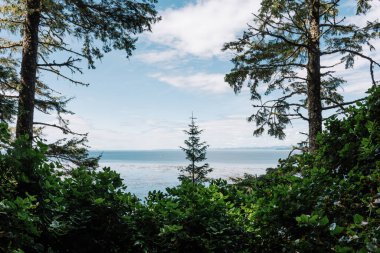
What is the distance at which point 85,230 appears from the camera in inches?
152

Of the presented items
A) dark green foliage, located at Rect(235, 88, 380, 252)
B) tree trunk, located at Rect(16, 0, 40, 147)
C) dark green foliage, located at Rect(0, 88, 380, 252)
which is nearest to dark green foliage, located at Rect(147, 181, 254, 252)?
dark green foliage, located at Rect(0, 88, 380, 252)

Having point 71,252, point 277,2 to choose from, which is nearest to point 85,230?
point 71,252

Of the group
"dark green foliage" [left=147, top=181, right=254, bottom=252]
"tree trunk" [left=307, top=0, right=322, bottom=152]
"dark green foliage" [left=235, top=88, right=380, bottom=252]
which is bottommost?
"dark green foliage" [left=147, top=181, right=254, bottom=252]

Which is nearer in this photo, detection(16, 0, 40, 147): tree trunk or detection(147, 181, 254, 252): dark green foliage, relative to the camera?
detection(147, 181, 254, 252): dark green foliage

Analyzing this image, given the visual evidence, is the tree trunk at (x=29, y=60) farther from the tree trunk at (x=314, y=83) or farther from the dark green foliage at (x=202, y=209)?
the tree trunk at (x=314, y=83)

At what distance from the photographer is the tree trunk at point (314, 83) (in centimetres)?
1011

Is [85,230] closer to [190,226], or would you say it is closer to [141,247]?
[141,247]

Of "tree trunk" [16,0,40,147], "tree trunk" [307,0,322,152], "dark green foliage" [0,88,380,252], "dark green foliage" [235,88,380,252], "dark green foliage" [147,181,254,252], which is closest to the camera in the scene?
"dark green foliage" [235,88,380,252]

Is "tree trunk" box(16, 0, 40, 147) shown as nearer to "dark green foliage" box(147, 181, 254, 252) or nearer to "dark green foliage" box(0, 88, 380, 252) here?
"dark green foliage" box(0, 88, 380, 252)

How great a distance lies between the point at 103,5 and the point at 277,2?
5.33m

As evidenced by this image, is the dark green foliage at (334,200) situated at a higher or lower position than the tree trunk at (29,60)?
lower

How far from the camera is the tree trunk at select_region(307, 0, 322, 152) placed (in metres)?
10.1

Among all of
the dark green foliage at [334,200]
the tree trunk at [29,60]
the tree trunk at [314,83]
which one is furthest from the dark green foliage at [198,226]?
the tree trunk at [314,83]

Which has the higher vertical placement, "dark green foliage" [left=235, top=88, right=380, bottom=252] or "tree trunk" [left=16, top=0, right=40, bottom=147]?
"tree trunk" [left=16, top=0, right=40, bottom=147]
